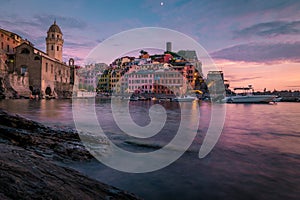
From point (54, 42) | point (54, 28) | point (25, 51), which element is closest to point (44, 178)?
point (25, 51)

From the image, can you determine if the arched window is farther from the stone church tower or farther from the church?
the stone church tower

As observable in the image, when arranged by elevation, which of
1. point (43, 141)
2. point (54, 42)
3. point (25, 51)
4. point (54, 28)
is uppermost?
point (54, 28)

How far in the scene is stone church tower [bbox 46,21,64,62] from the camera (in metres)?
67.4

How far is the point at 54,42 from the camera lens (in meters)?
67.7

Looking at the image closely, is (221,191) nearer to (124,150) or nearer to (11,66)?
(124,150)

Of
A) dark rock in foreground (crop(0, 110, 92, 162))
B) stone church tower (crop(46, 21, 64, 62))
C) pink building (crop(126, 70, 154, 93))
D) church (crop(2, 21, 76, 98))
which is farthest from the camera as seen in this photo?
pink building (crop(126, 70, 154, 93))

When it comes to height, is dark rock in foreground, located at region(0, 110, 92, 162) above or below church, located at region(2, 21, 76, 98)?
below

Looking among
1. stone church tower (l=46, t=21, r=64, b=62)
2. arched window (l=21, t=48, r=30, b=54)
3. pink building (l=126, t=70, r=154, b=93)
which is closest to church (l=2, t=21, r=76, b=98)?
arched window (l=21, t=48, r=30, b=54)

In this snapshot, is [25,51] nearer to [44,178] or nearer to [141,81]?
[141,81]

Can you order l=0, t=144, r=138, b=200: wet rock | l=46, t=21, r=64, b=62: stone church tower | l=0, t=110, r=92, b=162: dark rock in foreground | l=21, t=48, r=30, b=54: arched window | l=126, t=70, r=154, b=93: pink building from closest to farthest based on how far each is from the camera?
1. l=0, t=144, r=138, b=200: wet rock
2. l=0, t=110, r=92, b=162: dark rock in foreground
3. l=21, t=48, r=30, b=54: arched window
4. l=46, t=21, r=64, b=62: stone church tower
5. l=126, t=70, r=154, b=93: pink building

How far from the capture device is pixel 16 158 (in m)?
2.79

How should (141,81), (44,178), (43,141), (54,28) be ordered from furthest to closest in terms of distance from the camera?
(141,81) → (54,28) → (43,141) → (44,178)

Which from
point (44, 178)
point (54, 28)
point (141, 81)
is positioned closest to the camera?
point (44, 178)

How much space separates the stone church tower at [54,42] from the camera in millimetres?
67438
